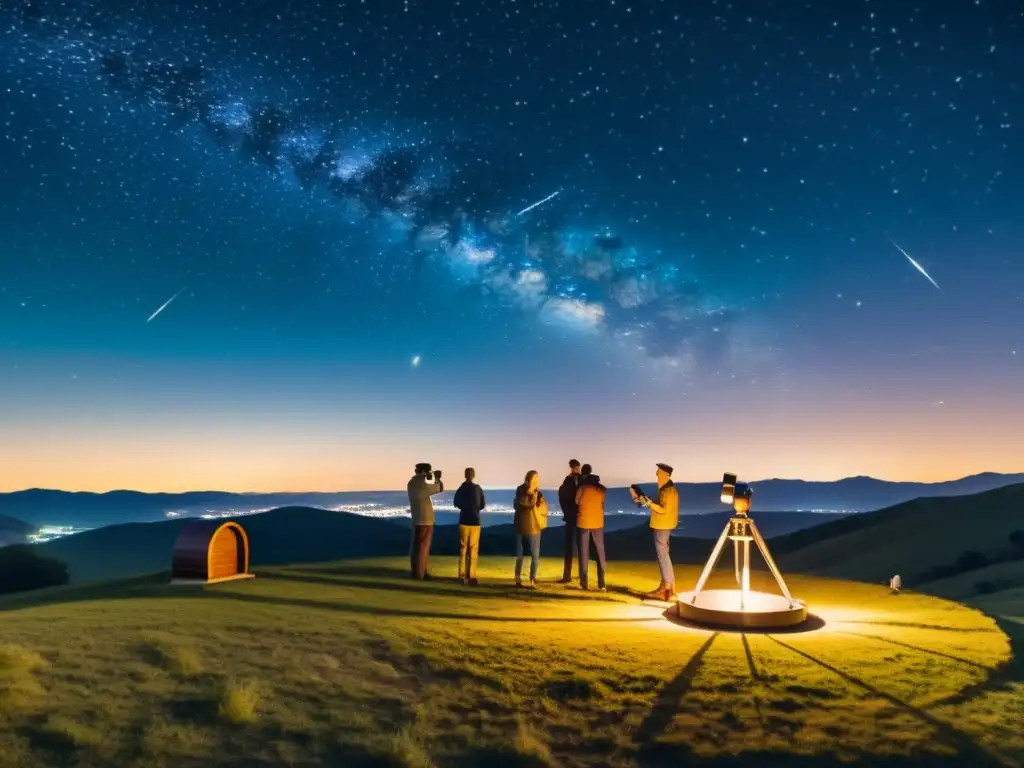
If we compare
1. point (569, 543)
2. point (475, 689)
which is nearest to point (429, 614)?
point (475, 689)

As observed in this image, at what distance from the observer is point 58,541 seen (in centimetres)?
11169

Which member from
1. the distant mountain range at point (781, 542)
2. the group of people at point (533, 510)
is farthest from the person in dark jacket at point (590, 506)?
the distant mountain range at point (781, 542)

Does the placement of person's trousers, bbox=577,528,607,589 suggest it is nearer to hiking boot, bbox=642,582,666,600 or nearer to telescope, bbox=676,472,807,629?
hiking boot, bbox=642,582,666,600

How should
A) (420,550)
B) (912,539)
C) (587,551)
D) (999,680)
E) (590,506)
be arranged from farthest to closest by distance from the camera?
(912,539) → (420,550) → (587,551) → (590,506) → (999,680)

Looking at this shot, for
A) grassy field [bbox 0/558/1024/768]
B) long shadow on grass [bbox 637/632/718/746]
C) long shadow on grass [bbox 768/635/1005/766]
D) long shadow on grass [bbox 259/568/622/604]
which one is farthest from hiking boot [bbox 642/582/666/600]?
long shadow on grass [bbox 768/635/1005/766]

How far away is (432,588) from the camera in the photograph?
16.2 metres

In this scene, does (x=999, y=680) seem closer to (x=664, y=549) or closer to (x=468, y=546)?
(x=664, y=549)

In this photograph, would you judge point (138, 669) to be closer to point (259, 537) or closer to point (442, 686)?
point (442, 686)

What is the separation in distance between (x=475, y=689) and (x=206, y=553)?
8.96 metres

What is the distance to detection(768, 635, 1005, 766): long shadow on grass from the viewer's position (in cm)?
739

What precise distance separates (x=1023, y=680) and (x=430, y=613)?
8.78 meters

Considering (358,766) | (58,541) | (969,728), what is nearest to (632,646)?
(969,728)

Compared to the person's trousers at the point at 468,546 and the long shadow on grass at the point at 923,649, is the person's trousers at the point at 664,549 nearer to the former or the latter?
the long shadow on grass at the point at 923,649

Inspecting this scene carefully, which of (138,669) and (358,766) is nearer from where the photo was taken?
(358,766)
